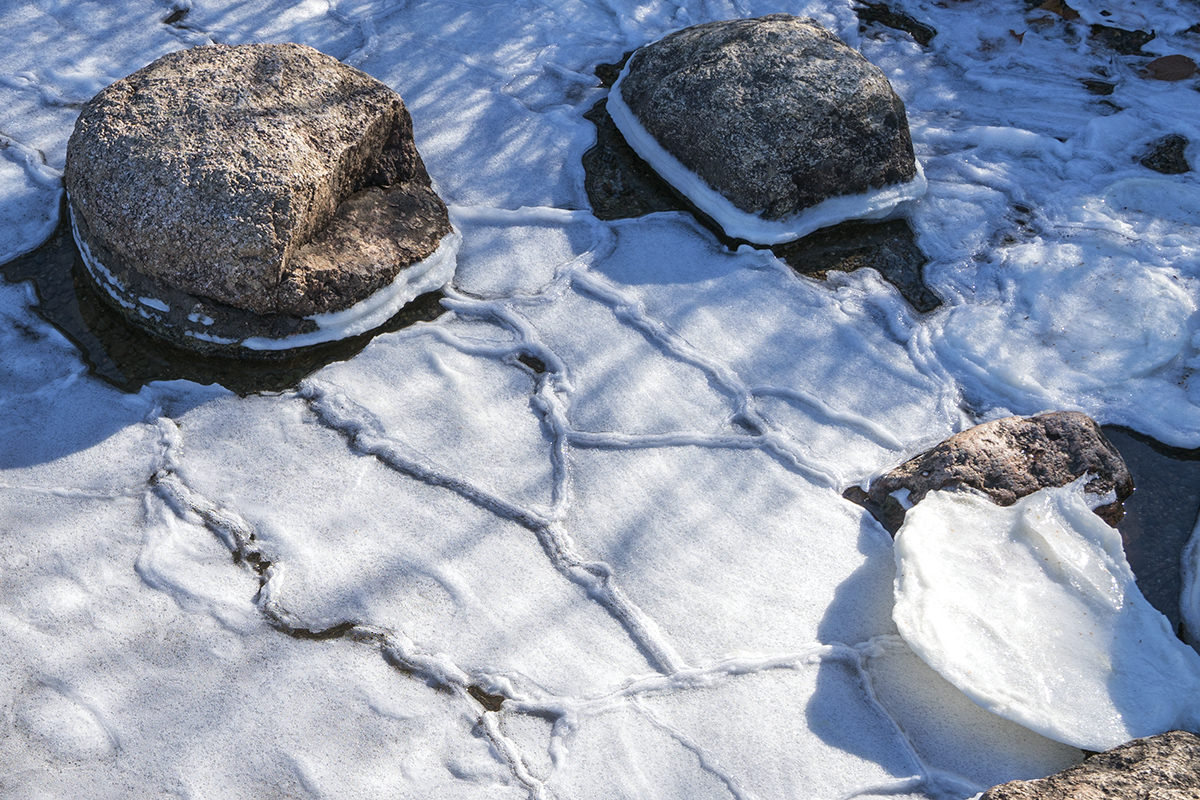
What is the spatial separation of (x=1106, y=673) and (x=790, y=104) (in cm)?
230

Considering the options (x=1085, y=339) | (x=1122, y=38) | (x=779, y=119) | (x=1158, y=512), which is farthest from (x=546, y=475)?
(x=1122, y=38)

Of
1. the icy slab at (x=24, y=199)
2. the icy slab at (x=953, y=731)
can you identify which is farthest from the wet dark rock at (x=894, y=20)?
the icy slab at (x=24, y=199)

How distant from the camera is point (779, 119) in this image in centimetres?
368

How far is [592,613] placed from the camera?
8.38ft

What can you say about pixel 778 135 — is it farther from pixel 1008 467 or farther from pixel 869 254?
pixel 1008 467

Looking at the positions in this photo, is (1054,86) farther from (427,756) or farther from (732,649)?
(427,756)

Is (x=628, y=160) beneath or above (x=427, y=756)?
above

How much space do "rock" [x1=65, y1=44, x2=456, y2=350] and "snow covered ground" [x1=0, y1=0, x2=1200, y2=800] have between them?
0.21m

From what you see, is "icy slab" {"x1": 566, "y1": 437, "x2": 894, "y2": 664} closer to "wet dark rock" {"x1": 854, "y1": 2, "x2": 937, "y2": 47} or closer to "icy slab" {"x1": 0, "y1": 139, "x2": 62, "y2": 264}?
"icy slab" {"x1": 0, "y1": 139, "x2": 62, "y2": 264}

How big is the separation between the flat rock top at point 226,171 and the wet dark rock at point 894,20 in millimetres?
2831

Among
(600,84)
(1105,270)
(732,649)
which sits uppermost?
(600,84)

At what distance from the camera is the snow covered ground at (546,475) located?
7.46 ft

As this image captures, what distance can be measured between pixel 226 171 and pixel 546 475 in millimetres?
1376

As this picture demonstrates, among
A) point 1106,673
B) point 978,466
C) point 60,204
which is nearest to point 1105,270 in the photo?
point 978,466
